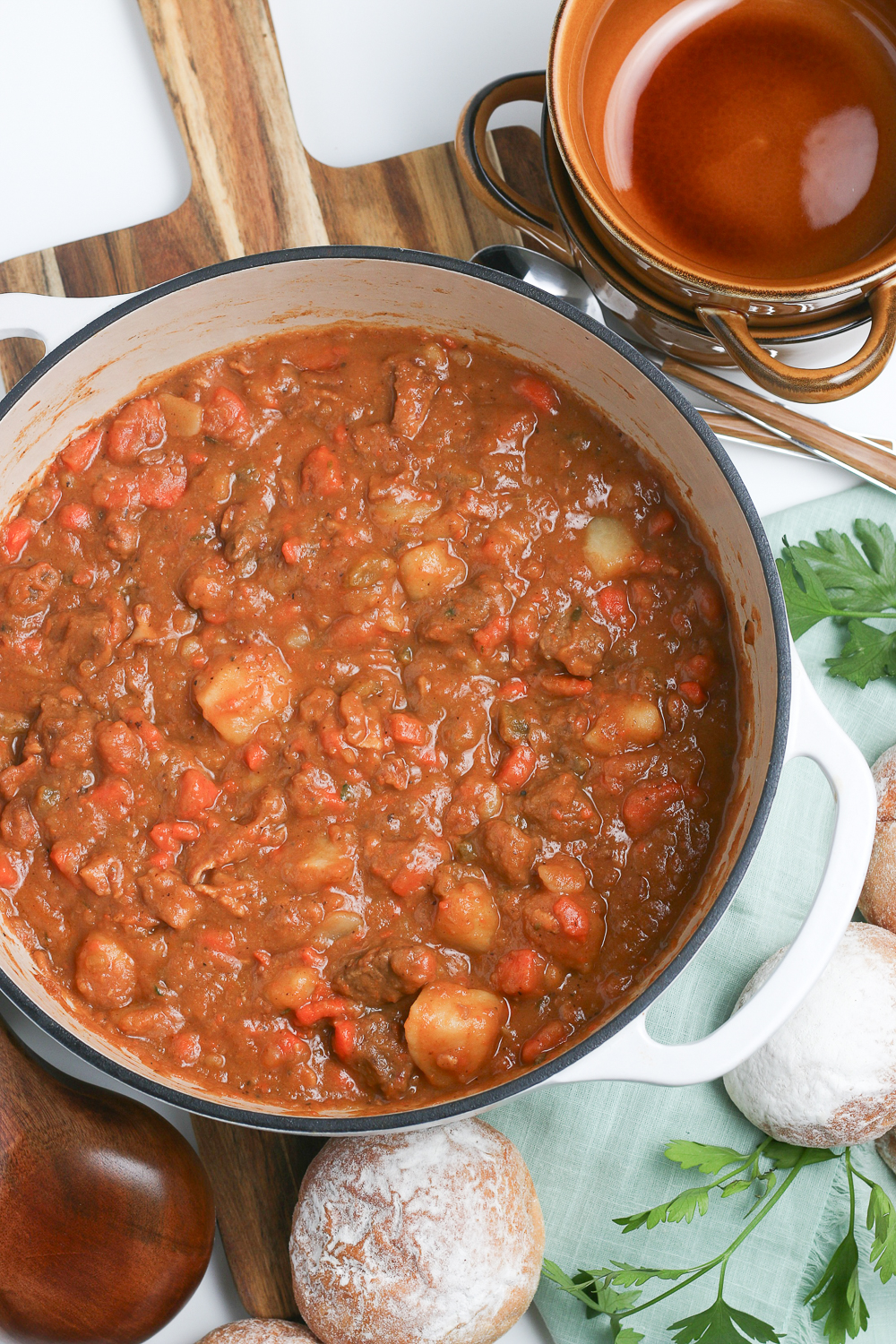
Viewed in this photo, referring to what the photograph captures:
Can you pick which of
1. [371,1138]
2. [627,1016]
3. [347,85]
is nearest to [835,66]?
[347,85]

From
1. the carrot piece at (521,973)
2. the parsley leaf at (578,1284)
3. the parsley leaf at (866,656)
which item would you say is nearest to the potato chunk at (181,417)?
the carrot piece at (521,973)

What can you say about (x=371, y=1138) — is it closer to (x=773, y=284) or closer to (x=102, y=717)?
(x=102, y=717)

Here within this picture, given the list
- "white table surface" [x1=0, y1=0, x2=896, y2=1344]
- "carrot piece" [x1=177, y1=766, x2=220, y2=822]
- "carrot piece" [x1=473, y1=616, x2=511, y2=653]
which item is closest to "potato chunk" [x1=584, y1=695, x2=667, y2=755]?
"carrot piece" [x1=473, y1=616, x2=511, y2=653]

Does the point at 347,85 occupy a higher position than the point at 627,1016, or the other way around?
the point at 347,85

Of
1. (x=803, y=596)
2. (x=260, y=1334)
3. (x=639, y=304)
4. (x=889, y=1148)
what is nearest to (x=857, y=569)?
(x=803, y=596)

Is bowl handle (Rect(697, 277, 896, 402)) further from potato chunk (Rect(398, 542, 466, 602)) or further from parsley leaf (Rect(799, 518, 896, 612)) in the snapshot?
potato chunk (Rect(398, 542, 466, 602))

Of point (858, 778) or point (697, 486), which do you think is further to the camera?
point (697, 486)
